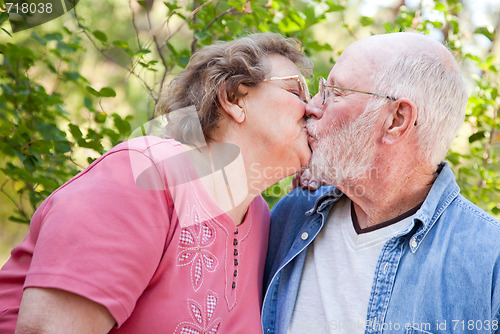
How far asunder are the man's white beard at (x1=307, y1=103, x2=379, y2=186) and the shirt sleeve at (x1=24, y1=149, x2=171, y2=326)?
82 cm

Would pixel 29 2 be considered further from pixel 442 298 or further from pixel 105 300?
pixel 442 298

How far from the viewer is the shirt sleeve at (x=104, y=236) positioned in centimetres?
147

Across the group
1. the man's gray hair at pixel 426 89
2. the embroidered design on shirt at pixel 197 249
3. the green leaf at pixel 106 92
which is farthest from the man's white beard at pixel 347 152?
the green leaf at pixel 106 92

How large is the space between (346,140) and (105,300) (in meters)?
1.24

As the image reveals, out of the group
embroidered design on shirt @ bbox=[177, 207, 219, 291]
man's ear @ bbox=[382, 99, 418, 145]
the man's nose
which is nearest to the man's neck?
man's ear @ bbox=[382, 99, 418, 145]

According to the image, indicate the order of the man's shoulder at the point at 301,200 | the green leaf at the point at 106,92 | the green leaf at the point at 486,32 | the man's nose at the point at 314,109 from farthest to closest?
the green leaf at the point at 486,32 < the green leaf at the point at 106,92 < the man's shoulder at the point at 301,200 < the man's nose at the point at 314,109

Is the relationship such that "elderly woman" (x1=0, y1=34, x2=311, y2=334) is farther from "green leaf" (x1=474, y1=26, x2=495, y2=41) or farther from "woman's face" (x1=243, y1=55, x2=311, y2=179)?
"green leaf" (x1=474, y1=26, x2=495, y2=41)

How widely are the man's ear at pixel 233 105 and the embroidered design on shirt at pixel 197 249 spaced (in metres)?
0.53

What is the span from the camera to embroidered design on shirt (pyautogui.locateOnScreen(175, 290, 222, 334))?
1.76 meters

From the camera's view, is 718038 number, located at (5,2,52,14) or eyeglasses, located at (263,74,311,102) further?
718038 number, located at (5,2,52,14)

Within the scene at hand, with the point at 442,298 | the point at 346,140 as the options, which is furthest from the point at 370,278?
the point at 346,140

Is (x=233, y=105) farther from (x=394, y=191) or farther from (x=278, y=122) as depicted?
(x=394, y=191)

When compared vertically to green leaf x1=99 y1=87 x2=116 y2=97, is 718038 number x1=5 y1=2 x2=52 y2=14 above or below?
above

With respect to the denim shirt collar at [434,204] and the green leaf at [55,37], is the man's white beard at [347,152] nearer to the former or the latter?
the denim shirt collar at [434,204]
